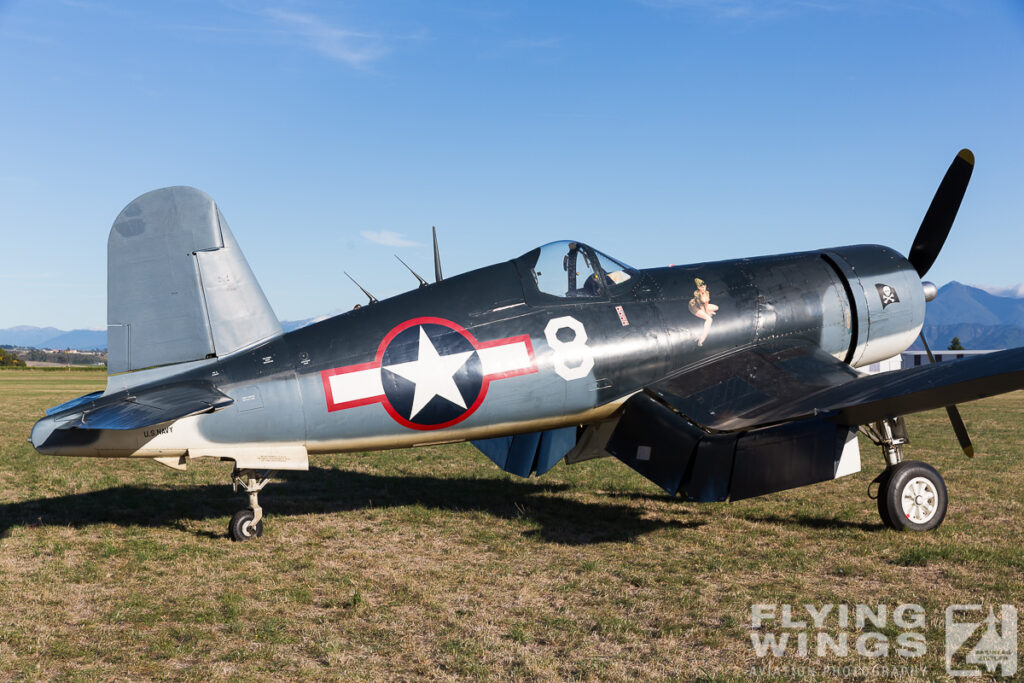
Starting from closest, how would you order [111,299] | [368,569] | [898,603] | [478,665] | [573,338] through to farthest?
[478,665] < [898,603] < [368,569] < [111,299] < [573,338]

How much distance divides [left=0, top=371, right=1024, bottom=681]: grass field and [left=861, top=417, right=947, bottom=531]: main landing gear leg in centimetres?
19

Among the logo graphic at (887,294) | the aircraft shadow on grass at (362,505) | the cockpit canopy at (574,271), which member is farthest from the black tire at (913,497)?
the cockpit canopy at (574,271)

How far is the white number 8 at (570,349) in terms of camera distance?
21.3 feet

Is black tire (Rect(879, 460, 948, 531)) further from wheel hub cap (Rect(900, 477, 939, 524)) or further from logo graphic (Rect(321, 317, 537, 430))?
logo graphic (Rect(321, 317, 537, 430))

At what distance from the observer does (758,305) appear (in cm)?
744

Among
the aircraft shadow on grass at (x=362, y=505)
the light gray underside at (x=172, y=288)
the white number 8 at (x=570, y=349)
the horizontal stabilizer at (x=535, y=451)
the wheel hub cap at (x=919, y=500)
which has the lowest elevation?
the aircraft shadow on grass at (x=362, y=505)

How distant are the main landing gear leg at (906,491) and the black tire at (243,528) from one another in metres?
5.54

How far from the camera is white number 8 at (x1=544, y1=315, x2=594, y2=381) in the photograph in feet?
21.3

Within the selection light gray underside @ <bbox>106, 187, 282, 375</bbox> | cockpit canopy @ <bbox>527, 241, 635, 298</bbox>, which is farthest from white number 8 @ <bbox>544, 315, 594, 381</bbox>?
light gray underside @ <bbox>106, 187, 282, 375</bbox>

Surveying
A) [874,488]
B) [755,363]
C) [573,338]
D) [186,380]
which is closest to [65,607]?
[186,380]

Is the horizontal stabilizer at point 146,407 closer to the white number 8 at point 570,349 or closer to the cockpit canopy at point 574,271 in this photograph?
the white number 8 at point 570,349

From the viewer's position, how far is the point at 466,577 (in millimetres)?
5371

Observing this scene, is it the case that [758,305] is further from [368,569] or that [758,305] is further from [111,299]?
[111,299]

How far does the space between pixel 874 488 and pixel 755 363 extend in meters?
2.84
